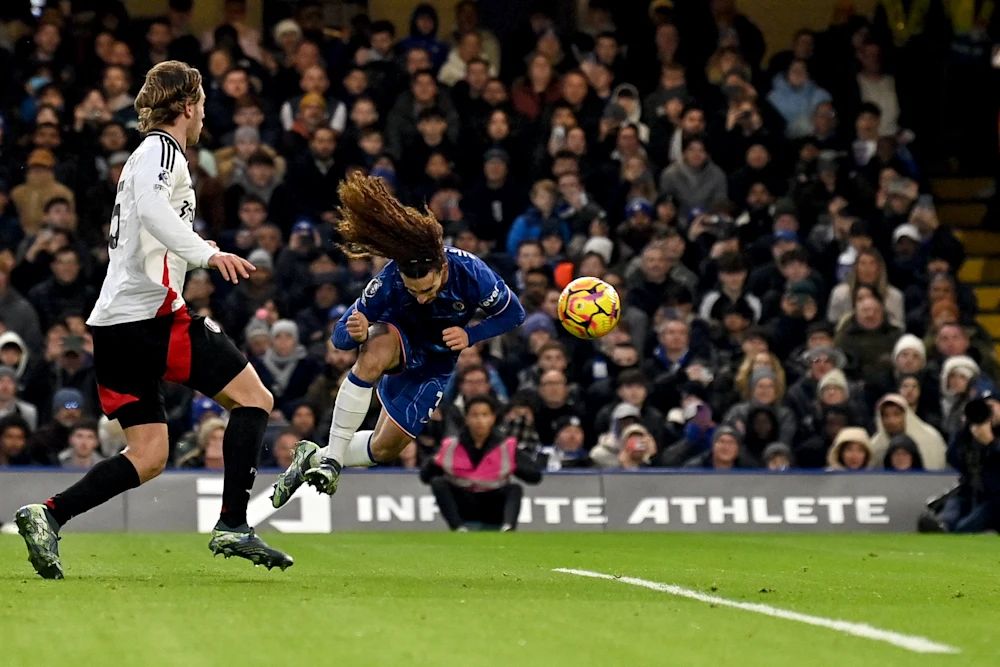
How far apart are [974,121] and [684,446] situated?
8952 millimetres

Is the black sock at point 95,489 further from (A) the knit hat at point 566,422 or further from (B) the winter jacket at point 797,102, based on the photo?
(B) the winter jacket at point 797,102

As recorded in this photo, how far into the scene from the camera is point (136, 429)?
8977 millimetres

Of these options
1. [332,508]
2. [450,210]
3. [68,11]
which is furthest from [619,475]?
[68,11]

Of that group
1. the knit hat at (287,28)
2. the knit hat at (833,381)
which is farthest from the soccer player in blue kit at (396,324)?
the knit hat at (287,28)

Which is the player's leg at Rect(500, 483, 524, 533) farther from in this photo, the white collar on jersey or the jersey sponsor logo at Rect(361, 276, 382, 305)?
the white collar on jersey

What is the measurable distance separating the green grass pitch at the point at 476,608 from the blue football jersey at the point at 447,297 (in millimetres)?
1404

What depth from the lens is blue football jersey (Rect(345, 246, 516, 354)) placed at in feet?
35.0

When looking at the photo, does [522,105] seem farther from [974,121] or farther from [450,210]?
[974,121]

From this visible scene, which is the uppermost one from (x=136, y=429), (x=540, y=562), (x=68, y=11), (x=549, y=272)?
(x=68, y=11)

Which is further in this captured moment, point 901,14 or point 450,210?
point 901,14

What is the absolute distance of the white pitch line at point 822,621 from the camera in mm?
6570

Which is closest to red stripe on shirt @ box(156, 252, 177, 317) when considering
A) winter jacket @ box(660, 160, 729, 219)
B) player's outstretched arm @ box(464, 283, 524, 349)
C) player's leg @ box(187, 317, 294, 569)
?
player's leg @ box(187, 317, 294, 569)

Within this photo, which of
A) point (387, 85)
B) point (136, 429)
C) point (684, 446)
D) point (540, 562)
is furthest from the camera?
point (387, 85)

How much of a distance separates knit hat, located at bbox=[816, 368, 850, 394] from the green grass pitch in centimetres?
557
